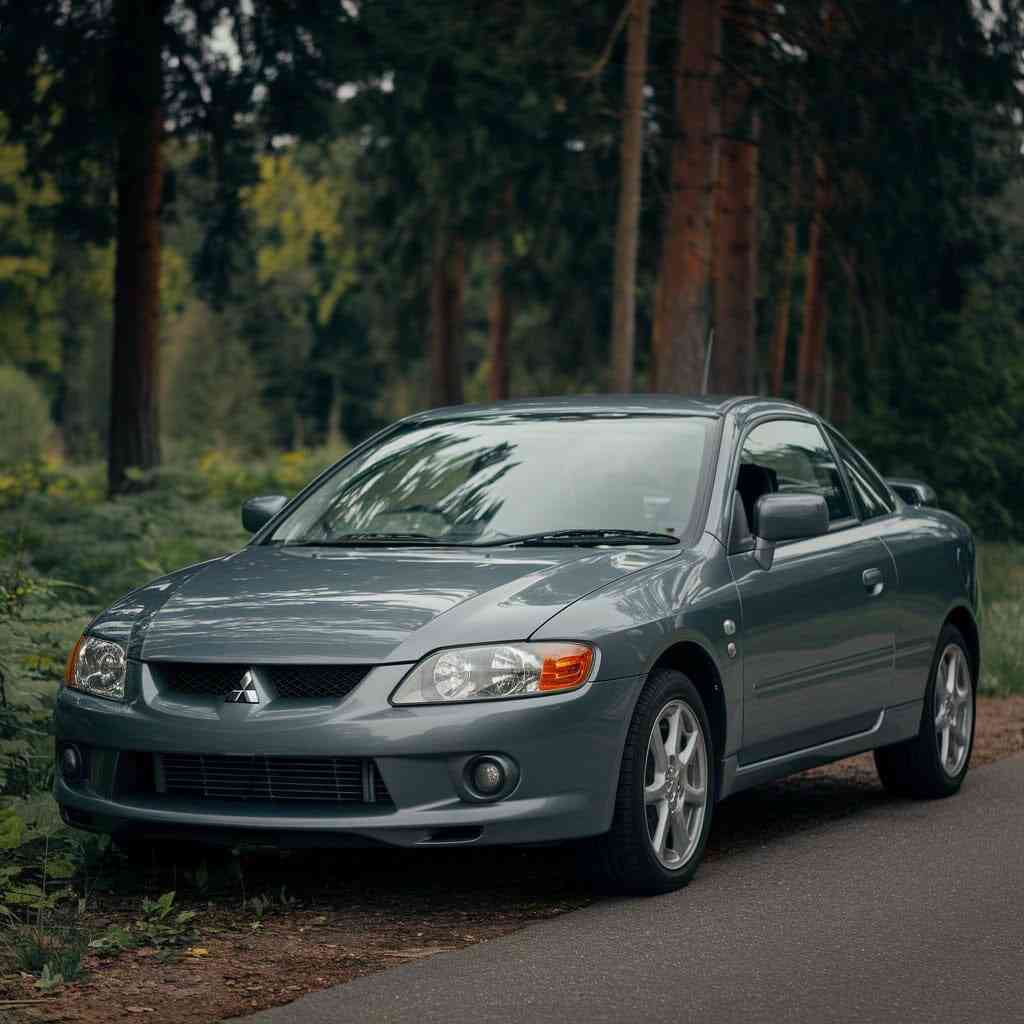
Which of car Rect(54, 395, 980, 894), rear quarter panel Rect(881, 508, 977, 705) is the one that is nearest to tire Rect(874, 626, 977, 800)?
rear quarter panel Rect(881, 508, 977, 705)

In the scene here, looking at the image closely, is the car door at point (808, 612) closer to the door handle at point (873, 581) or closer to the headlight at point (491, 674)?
the door handle at point (873, 581)

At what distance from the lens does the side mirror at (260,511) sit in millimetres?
8125

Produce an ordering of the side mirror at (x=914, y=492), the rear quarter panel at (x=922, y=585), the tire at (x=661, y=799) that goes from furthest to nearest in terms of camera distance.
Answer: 1. the side mirror at (x=914, y=492)
2. the rear quarter panel at (x=922, y=585)
3. the tire at (x=661, y=799)

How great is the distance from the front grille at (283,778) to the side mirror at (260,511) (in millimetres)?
1915

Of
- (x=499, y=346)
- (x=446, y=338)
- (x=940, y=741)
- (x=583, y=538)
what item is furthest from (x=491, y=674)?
(x=499, y=346)

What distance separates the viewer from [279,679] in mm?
6273

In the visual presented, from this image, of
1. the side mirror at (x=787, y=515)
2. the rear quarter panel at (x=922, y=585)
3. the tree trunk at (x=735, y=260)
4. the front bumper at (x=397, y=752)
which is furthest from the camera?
the tree trunk at (x=735, y=260)

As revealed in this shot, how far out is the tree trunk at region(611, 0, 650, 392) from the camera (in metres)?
17.7

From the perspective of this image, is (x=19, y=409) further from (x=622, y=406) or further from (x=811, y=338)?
(x=622, y=406)

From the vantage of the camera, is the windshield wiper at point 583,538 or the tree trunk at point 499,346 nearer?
the windshield wiper at point 583,538

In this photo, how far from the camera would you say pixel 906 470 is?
25812 millimetres

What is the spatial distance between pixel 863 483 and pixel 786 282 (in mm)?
28213

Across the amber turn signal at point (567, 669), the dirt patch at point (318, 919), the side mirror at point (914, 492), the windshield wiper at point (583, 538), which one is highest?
the windshield wiper at point (583, 538)

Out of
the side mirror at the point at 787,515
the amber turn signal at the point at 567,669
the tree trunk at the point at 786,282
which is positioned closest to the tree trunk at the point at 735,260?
the tree trunk at the point at 786,282
